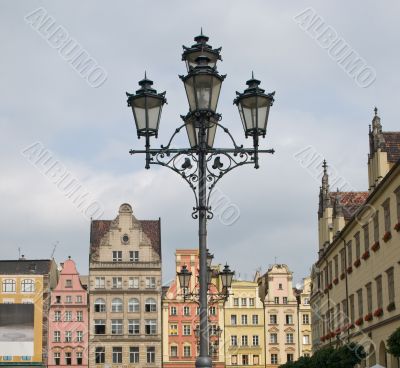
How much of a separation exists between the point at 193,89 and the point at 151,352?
7320cm

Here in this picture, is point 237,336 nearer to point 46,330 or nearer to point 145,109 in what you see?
point 46,330

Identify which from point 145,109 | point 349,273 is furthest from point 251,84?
point 349,273

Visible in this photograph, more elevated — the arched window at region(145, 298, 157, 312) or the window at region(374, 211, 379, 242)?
the arched window at region(145, 298, 157, 312)

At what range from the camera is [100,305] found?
84.6m

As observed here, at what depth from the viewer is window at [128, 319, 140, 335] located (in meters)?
84.4

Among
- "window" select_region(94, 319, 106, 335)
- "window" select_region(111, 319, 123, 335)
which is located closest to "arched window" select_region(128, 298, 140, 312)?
"window" select_region(111, 319, 123, 335)

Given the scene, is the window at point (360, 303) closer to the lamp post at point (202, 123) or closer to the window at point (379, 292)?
the window at point (379, 292)

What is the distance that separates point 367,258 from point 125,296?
48584 mm

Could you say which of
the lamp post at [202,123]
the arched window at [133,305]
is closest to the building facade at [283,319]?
the arched window at [133,305]

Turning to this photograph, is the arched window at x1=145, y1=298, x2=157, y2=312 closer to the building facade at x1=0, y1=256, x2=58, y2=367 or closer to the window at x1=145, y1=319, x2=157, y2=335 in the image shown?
the window at x1=145, y1=319, x2=157, y2=335

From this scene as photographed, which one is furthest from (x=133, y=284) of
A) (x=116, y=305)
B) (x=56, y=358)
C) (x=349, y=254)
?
(x=349, y=254)

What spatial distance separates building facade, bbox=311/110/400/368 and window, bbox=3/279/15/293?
38356 mm

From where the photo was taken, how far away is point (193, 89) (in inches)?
521

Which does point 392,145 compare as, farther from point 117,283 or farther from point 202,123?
point 117,283
